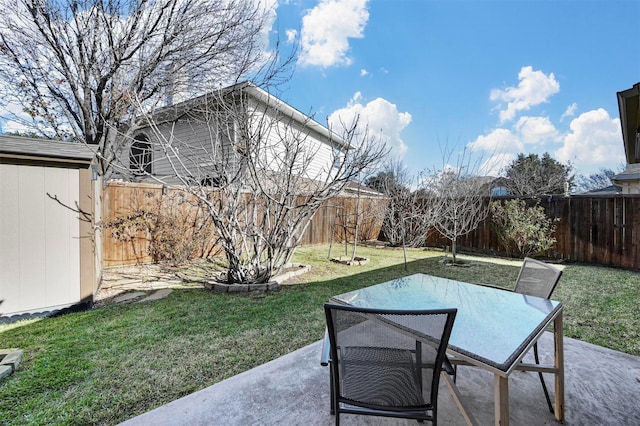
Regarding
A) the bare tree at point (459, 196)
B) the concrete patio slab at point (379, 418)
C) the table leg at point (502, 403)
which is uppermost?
the bare tree at point (459, 196)

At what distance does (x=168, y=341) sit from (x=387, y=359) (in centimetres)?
256

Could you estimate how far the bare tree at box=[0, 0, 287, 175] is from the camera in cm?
656

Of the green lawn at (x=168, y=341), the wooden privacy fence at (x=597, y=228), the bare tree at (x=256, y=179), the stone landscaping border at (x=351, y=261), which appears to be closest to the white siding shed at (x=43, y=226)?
the green lawn at (x=168, y=341)

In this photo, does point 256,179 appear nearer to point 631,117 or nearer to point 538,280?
point 538,280

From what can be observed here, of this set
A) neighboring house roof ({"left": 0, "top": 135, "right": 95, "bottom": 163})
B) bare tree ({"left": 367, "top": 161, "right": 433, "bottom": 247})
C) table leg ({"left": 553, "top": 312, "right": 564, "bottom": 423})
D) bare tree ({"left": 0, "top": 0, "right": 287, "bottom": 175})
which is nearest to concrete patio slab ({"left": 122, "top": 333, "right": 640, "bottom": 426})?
table leg ({"left": 553, "top": 312, "right": 564, "bottom": 423})

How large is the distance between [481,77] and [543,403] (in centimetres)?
1074

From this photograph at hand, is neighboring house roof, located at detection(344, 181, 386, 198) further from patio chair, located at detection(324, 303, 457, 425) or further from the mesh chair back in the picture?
patio chair, located at detection(324, 303, 457, 425)

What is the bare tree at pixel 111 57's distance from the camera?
Result: 6559mm

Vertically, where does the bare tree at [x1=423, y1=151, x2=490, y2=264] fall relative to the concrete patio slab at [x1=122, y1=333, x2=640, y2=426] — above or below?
above

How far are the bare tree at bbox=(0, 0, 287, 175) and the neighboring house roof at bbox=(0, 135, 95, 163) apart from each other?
293 cm

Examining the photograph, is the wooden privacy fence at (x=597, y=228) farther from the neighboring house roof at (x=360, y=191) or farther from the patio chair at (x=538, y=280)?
the patio chair at (x=538, y=280)

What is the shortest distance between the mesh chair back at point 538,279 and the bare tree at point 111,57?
6.32m

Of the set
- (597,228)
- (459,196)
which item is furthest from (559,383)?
(597,228)

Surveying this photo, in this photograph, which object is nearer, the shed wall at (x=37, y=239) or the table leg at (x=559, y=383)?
the table leg at (x=559, y=383)
